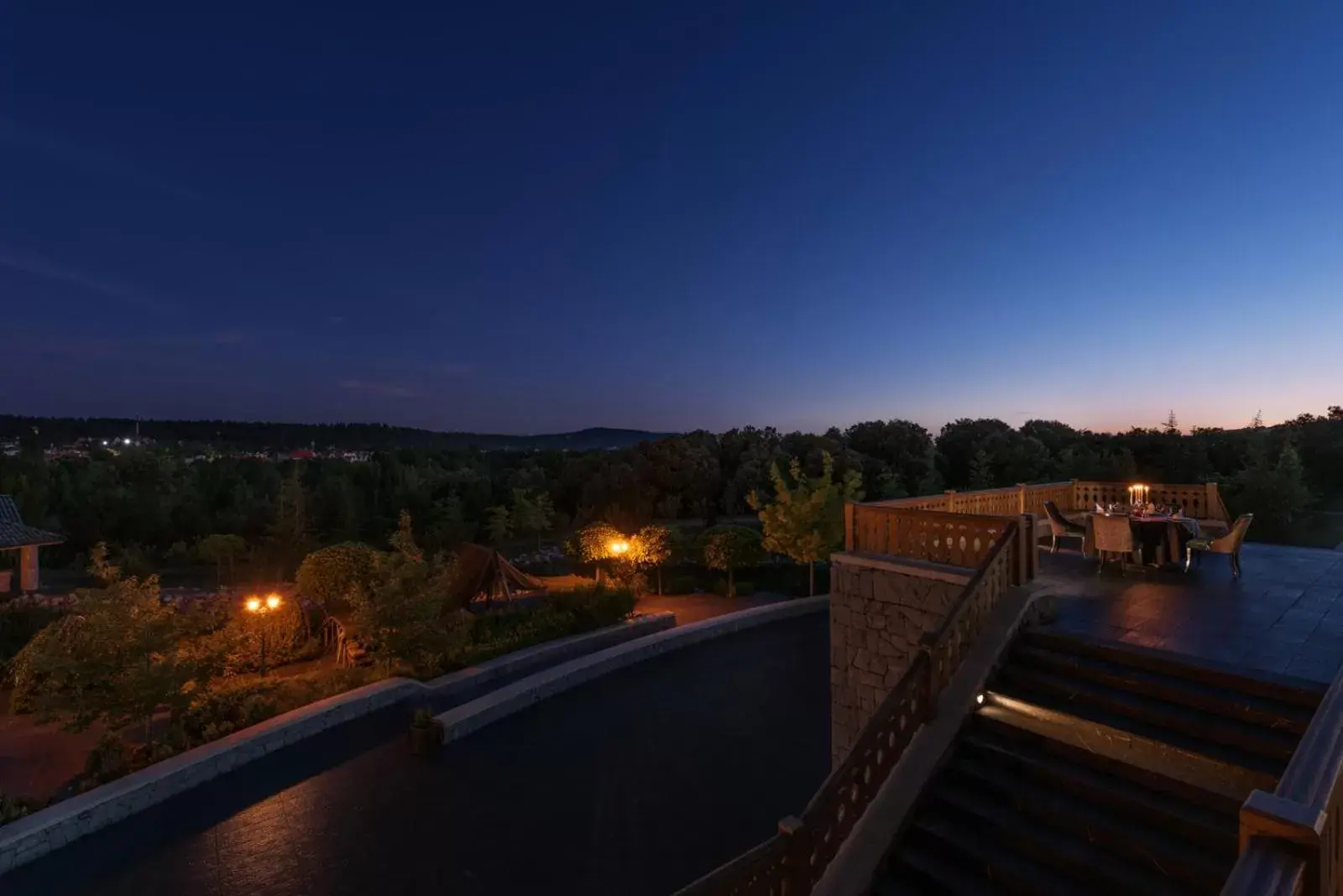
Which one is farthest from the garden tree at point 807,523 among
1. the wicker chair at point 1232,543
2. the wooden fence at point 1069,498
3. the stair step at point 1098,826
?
the stair step at point 1098,826

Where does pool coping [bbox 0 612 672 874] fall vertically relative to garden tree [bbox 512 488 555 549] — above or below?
below

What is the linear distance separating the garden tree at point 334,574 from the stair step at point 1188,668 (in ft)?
38.6

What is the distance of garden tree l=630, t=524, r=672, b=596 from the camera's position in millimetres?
16031

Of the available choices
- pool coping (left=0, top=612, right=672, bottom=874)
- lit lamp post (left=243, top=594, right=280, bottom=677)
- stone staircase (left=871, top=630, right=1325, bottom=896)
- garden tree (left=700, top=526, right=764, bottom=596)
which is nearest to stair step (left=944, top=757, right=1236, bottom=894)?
stone staircase (left=871, top=630, right=1325, bottom=896)

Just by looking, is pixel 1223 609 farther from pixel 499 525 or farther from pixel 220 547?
pixel 220 547

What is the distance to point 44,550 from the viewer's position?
2361 centimetres

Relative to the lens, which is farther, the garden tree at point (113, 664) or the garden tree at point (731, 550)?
the garden tree at point (731, 550)

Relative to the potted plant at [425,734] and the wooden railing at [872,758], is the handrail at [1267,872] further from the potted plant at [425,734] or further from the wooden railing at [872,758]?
the potted plant at [425,734]

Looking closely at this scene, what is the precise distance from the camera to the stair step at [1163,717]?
3.55 m

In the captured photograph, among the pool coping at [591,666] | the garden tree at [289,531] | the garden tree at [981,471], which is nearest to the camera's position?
the pool coping at [591,666]

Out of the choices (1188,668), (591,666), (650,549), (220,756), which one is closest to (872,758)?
(1188,668)

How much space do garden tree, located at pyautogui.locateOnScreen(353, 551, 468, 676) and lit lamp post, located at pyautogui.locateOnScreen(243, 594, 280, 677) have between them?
1893 millimetres

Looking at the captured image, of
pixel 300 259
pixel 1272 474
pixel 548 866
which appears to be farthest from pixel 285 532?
pixel 1272 474

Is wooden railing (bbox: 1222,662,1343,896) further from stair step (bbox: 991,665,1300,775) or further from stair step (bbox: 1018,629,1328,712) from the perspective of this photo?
stair step (bbox: 1018,629,1328,712)
